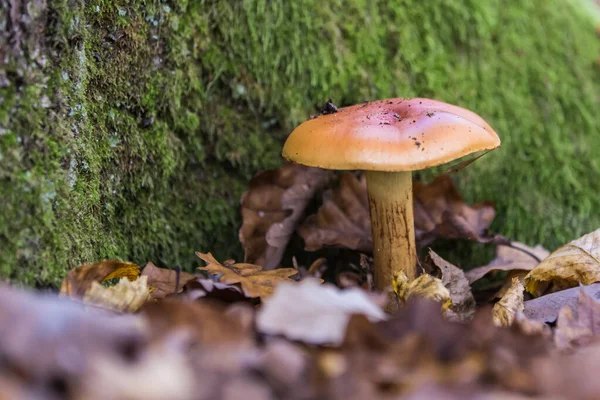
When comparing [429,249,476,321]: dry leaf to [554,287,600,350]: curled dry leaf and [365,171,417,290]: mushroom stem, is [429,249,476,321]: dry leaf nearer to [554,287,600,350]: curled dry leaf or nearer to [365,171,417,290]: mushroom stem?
[365,171,417,290]: mushroom stem

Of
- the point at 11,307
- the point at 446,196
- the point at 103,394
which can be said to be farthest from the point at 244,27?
the point at 103,394

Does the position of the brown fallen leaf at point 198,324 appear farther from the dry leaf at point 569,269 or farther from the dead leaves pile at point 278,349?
the dry leaf at point 569,269

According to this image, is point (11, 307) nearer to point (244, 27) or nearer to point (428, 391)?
Result: point (428, 391)

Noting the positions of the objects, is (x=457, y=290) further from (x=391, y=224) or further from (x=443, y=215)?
(x=443, y=215)

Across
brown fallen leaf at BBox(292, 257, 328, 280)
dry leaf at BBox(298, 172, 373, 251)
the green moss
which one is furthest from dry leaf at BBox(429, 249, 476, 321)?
the green moss

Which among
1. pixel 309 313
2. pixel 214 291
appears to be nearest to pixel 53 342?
pixel 309 313
